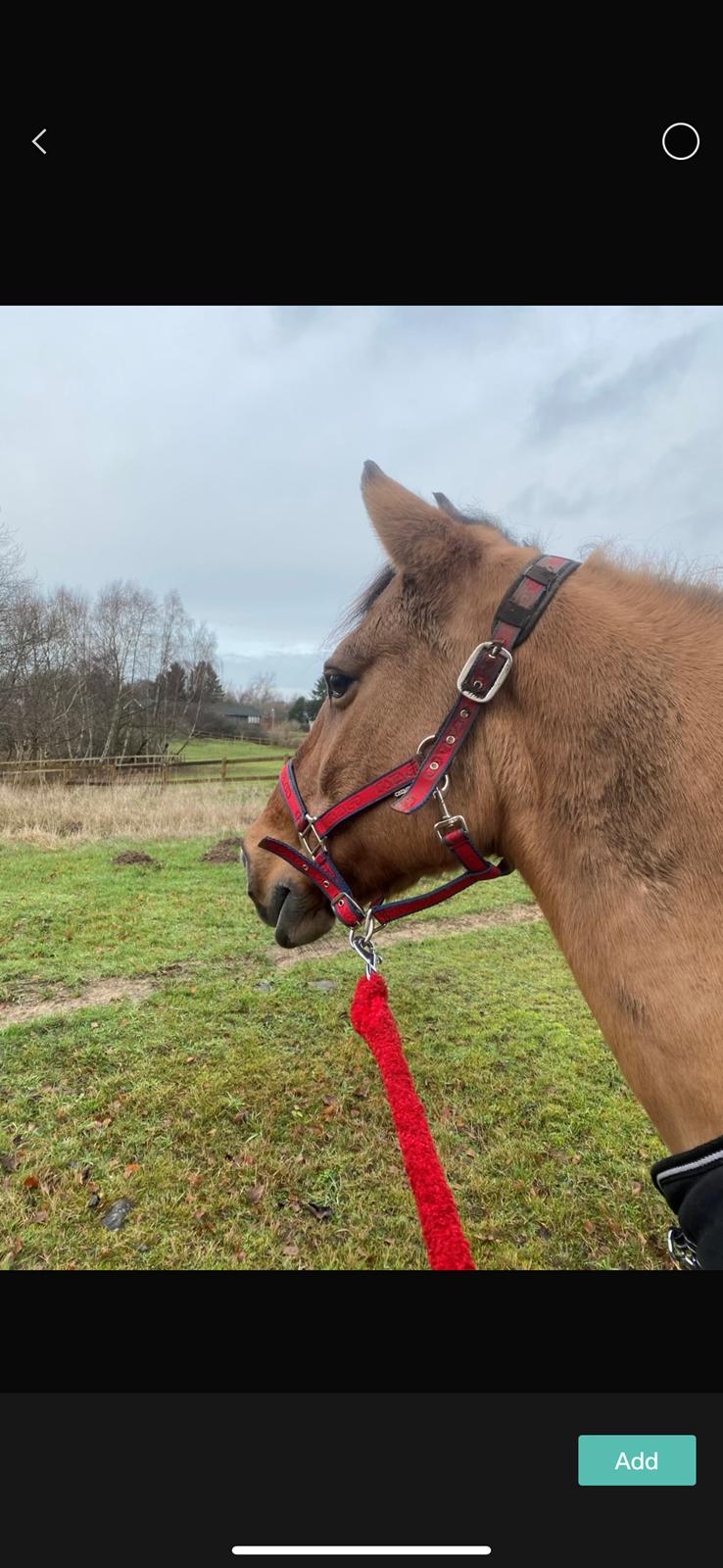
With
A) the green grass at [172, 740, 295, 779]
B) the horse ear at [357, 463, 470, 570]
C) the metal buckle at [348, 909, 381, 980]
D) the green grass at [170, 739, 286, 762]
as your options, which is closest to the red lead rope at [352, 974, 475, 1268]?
the metal buckle at [348, 909, 381, 980]

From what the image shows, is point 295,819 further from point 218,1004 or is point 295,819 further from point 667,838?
point 218,1004

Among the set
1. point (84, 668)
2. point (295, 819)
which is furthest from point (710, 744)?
point (84, 668)

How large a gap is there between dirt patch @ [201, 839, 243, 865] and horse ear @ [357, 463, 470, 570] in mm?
8603

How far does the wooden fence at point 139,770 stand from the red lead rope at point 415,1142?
8.49m

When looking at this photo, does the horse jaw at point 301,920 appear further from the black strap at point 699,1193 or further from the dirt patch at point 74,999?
the dirt patch at point 74,999

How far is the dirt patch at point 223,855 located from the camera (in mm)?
9945

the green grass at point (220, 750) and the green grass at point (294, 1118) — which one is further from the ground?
the green grass at point (220, 750)

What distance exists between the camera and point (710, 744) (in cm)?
127

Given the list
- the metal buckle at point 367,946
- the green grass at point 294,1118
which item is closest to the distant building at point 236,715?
the green grass at point 294,1118

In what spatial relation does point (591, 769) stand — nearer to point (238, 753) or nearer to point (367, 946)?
point (367, 946)

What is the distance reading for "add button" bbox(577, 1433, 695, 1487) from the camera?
2.74 feet

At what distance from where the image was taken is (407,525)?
1.63 metres
